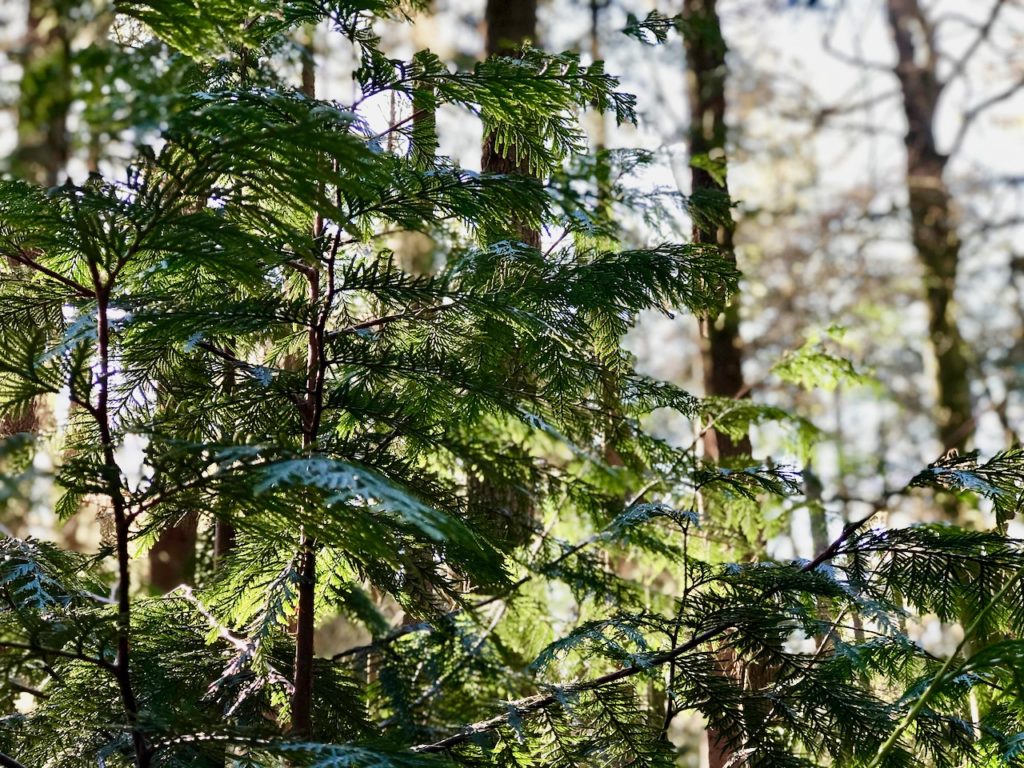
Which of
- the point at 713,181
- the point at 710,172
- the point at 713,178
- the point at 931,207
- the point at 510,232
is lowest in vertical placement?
the point at 510,232

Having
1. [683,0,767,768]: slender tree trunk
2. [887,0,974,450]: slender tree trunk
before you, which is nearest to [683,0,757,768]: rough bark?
[683,0,767,768]: slender tree trunk

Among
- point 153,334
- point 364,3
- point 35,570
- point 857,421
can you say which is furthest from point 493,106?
point 857,421

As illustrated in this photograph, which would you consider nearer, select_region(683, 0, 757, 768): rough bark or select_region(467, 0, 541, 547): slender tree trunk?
select_region(467, 0, 541, 547): slender tree trunk

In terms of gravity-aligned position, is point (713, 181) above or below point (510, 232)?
above

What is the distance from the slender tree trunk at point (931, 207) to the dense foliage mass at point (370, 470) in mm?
7112

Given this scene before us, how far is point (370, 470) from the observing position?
203 cm

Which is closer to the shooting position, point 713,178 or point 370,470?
point 370,470

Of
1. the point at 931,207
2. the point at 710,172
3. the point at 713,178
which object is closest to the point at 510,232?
the point at 710,172

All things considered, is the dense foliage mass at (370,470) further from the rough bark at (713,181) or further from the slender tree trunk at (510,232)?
the rough bark at (713,181)

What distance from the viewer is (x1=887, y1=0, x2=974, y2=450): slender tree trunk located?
9453 mm

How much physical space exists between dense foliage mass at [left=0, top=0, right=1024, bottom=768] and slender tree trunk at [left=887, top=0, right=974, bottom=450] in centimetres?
711

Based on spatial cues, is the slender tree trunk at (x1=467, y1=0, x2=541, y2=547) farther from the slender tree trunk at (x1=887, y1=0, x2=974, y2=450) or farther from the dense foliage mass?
the slender tree trunk at (x1=887, y1=0, x2=974, y2=450)

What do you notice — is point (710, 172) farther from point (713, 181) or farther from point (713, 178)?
point (713, 181)

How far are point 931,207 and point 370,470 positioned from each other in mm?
9923
